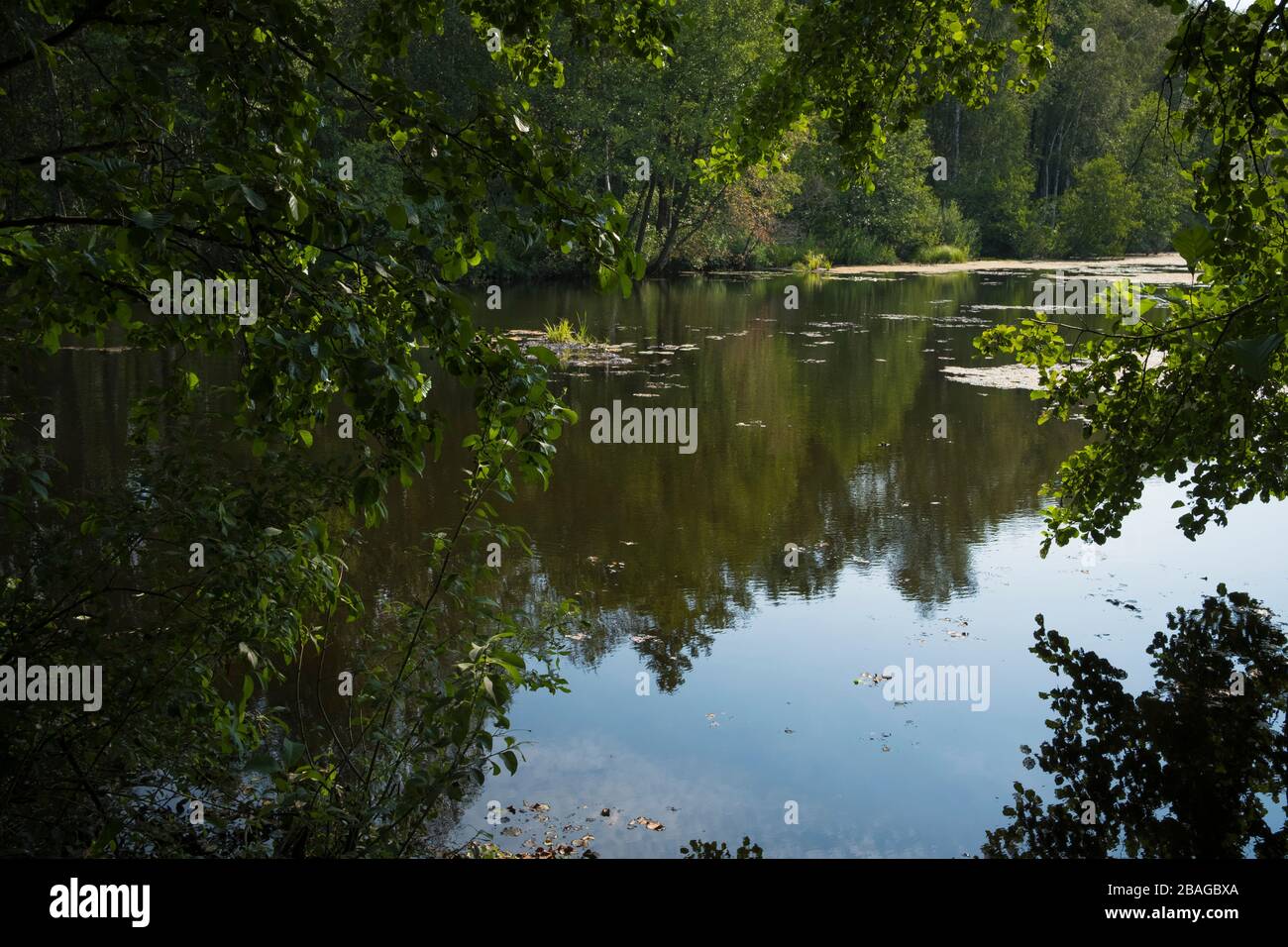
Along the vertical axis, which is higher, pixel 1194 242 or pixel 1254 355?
pixel 1194 242

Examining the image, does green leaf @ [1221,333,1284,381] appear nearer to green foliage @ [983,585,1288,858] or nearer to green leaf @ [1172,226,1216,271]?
green leaf @ [1172,226,1216,271]

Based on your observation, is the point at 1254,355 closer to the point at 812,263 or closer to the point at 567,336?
the point at 567,336

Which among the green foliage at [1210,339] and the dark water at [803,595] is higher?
the green foliage at [1210,339]

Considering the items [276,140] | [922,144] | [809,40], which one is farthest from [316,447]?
[922,144]

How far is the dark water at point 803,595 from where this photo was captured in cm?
535

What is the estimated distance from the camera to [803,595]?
7.93 metres

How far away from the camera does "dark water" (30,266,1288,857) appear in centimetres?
535

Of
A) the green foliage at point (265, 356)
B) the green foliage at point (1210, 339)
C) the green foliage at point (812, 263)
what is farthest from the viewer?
the green foliage at point (812, 263)

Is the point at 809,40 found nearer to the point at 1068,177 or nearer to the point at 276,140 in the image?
the point at 276,140

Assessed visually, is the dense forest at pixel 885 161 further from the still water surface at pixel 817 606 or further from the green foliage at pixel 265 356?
the green foliage at pixel 265 356

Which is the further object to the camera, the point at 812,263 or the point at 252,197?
Answer: the point at 812,263

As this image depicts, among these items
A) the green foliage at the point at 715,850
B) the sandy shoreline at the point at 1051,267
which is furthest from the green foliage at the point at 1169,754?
the sandy shoreline at the point at 1051,267
